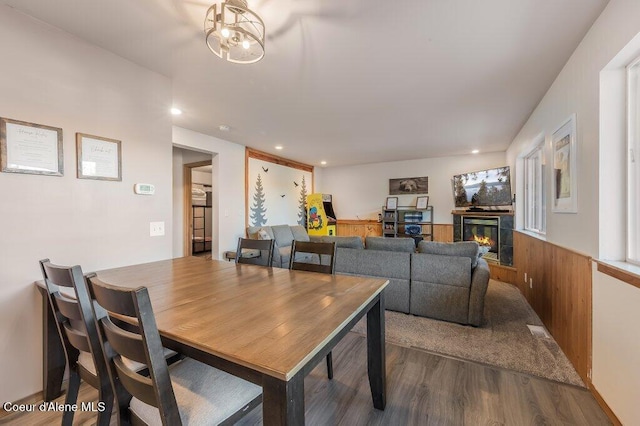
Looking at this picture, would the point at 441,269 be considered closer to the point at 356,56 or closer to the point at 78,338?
the point at 356,56

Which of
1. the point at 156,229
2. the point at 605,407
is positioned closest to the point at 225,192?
the point at 156,229

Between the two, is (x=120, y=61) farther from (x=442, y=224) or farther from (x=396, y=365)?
(x=442, y=224)

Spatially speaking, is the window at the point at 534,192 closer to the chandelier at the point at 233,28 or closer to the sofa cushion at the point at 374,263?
the sofa cushion at the point at 374,263

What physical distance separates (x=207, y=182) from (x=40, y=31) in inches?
232

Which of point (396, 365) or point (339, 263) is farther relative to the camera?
point (339, 263)

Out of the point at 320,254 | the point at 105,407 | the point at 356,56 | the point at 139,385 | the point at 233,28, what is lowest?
the point at 105,407

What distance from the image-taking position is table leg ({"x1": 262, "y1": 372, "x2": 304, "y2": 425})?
718 millimetres

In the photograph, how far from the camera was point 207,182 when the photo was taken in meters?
7.44

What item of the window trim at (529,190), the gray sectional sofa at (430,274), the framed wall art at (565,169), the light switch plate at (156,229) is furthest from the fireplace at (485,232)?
the light switch plate at (156,229)

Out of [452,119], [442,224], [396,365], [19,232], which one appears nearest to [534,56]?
[452,119]

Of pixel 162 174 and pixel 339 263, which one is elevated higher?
pixel 162 174

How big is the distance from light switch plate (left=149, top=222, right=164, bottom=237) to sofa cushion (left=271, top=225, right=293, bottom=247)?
2912 millimetres

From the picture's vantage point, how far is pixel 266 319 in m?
1.03

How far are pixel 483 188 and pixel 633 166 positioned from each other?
3763 millimetres
